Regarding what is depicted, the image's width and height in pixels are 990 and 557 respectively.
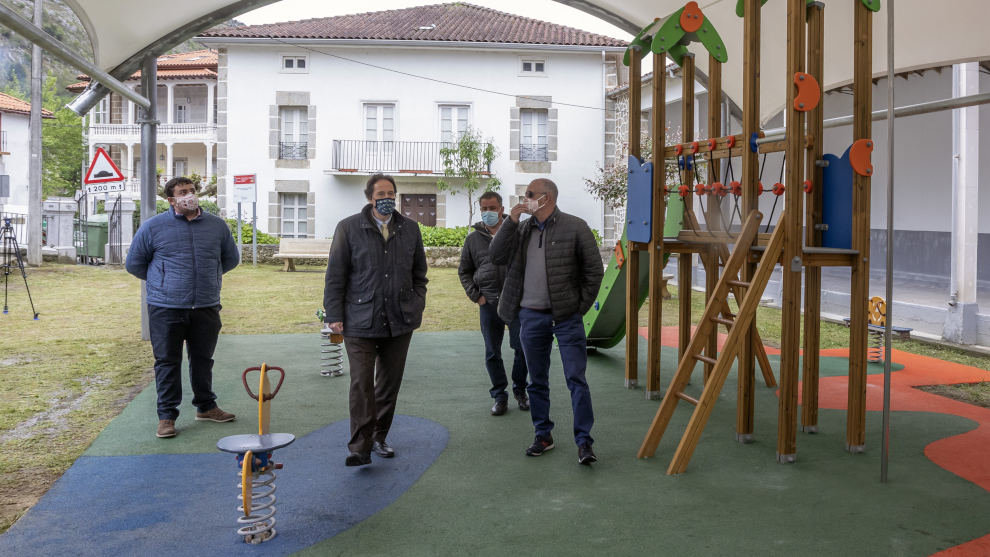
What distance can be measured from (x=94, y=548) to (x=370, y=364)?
1.69m

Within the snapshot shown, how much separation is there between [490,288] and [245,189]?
17.2 m

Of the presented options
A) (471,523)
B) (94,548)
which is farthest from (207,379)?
(471,523)

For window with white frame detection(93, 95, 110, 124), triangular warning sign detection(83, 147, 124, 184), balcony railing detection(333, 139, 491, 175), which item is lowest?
triangular warning sign detection(83, 147, 124, 184)

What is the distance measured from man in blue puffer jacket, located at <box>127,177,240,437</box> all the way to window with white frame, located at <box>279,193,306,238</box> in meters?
19.1

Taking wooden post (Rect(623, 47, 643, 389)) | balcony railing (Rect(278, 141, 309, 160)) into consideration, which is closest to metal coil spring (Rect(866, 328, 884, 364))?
wooden post (Rect(623, 47, 643, 389))

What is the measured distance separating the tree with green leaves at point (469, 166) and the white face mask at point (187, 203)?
1750cm

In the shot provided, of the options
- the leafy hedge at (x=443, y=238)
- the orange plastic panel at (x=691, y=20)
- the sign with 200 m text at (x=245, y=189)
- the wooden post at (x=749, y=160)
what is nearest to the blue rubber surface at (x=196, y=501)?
the wooden post at (x=749, y=160)

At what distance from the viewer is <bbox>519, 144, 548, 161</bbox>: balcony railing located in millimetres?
24344

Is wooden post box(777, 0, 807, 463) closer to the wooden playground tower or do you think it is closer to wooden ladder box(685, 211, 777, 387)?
the wooden playground tower

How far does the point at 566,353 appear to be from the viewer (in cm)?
480

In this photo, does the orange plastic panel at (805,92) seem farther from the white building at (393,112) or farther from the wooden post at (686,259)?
the white building at (393,112)

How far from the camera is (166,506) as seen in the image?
4.04 meters

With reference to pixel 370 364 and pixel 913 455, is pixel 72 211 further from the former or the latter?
pixel 913 455

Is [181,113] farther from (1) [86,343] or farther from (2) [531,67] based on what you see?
(1) [86,343]
